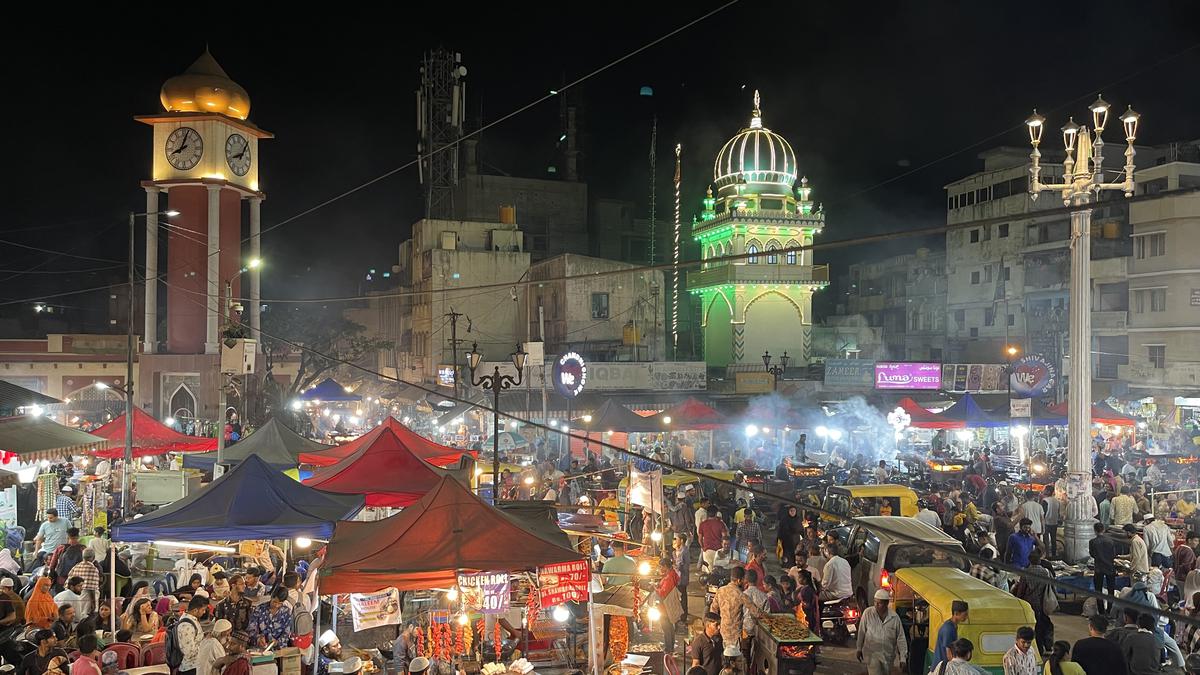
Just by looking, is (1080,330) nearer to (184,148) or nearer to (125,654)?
(125,654)

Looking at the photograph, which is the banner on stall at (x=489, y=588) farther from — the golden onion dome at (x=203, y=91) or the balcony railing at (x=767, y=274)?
the golden onion dome at (x=203, y=91)

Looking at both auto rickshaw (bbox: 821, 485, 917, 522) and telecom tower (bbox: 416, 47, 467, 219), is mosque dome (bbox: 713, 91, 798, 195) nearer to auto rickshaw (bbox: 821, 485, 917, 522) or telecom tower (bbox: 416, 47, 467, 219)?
telecom tower (bbox: 416, 47, 467, 219)

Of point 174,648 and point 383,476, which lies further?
point 383,476

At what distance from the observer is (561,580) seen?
32.8ft

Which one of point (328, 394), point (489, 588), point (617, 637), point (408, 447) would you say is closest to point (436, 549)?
point (489, 588)

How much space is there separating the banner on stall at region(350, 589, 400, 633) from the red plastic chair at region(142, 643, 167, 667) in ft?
7.08

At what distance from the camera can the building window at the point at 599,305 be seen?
45.2 m

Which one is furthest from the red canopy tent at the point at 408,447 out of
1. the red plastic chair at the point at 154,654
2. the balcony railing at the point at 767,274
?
the balcony railing at the point at 767,274

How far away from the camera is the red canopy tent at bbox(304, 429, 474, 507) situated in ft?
49.2

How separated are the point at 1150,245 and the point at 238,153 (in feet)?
140

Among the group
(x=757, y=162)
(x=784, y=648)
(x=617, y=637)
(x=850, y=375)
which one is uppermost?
(x=757, y=162)

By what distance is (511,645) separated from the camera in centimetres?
1091

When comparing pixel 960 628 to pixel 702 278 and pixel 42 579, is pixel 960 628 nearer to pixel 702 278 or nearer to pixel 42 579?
pixel 42 579

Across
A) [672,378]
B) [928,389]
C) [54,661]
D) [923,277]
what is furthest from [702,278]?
[54,661]
